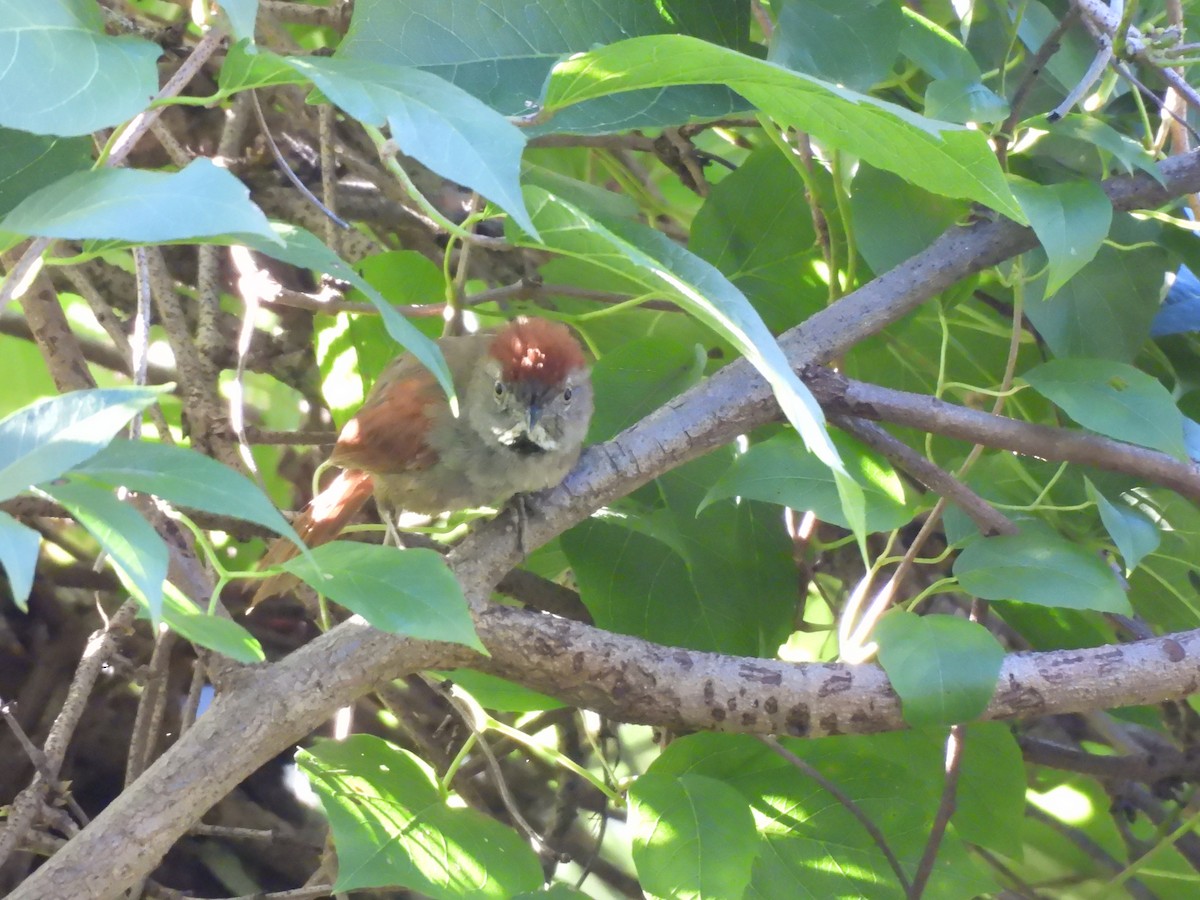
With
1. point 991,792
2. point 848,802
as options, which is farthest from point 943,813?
point 991,792

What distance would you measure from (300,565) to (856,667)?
3.69ft

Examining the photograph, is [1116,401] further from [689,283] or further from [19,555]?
[19,555]

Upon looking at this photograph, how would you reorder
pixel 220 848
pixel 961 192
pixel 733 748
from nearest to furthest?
pixel 961 192 → pixel 733 748 → pixel 220 848

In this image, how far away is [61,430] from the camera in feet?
3.02

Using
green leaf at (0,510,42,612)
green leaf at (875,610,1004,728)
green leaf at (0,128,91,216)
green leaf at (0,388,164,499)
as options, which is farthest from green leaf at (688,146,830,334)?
green leaf at (0,510,42,612)

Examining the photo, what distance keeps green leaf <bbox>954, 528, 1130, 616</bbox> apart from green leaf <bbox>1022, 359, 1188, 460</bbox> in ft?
0.72

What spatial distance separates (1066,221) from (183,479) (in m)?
1.50

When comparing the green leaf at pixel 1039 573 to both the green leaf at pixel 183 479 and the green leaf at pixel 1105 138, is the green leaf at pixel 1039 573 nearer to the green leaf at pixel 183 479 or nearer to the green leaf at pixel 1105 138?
the green leaf at pixel 1105 138

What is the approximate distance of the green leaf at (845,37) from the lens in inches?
78.2

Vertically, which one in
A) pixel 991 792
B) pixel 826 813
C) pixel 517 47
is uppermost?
pixel 517 47

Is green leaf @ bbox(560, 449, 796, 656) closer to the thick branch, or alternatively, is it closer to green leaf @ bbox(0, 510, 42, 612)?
the thick branch

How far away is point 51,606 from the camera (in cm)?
294

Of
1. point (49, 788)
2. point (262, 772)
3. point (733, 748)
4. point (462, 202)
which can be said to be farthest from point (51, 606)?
point (733, 748)

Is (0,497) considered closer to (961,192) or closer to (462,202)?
(961,192)
